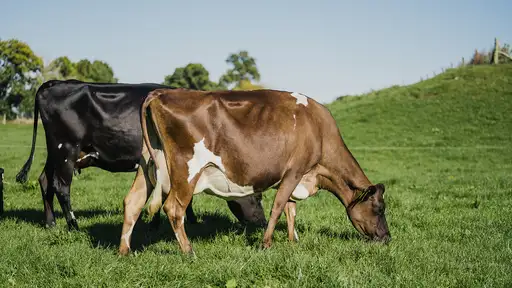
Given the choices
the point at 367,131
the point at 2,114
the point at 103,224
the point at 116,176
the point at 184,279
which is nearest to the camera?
the point at 184,279

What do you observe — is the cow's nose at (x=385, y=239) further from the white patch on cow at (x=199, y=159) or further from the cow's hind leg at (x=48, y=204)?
the cow's hind leg at (x=48, y=204)

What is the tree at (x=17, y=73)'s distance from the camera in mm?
56781

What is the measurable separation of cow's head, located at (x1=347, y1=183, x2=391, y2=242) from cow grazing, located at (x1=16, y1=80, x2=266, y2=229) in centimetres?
160

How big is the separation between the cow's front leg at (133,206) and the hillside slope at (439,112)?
71.7 feet

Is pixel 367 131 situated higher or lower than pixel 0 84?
lower

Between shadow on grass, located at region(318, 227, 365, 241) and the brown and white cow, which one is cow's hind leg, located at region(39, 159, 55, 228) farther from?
shadow on grass, located at region(318, 227, 365, 241)

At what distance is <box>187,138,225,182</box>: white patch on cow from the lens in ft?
20.1

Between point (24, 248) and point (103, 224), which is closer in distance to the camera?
point (24, 248)

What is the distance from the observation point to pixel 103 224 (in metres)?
8.41

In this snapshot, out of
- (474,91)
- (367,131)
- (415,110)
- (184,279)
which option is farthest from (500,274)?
(474,91)

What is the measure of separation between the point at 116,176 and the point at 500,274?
41.5 feet

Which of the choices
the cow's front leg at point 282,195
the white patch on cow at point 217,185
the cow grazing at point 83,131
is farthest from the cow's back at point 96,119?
the cow's front leg at point 282,195

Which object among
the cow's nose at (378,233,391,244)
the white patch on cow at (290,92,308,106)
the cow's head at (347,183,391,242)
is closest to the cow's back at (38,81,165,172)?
the white patch on cow at (290,92,308,106)

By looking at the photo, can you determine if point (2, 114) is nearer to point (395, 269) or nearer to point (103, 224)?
point (103, 224)
